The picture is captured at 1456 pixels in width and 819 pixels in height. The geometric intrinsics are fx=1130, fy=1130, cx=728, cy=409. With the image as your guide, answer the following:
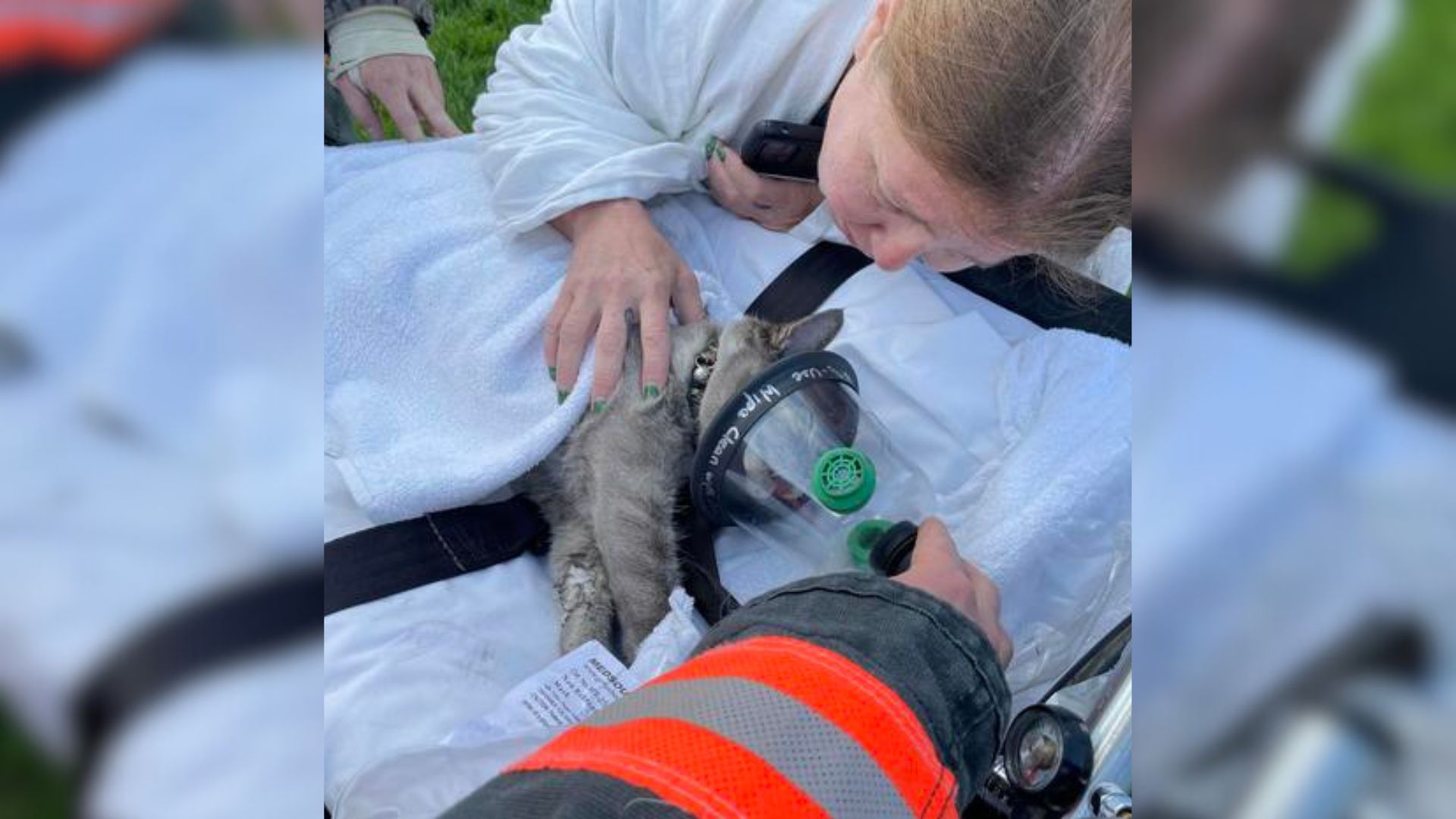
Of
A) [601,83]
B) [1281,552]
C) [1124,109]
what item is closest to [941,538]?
[1124,109]

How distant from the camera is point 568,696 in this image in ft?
5.01

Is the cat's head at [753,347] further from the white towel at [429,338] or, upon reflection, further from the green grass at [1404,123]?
the green grass at [1404,123]

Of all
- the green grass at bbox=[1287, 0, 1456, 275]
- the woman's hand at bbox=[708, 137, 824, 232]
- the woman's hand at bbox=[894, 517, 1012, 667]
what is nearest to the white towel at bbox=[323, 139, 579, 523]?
the woman's hand at bbox=[708, 137, 824, 232]

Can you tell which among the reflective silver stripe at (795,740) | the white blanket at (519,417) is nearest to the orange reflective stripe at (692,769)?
the reflective silver stripe at (795,740)

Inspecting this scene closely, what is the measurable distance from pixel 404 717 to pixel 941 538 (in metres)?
0.75

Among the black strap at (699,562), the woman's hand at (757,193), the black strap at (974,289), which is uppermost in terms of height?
the woman's hand at (757,193)

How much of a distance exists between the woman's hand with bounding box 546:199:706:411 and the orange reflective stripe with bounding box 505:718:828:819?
1.00 m

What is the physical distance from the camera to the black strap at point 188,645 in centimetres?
28

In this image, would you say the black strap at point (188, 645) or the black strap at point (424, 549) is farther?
the black strap at point (424, 549)

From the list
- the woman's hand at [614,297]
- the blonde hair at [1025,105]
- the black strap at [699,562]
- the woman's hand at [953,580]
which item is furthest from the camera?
the woman's hand at [614,297]

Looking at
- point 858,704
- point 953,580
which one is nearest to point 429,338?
point 953,580

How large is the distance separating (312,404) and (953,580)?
47.3 inches

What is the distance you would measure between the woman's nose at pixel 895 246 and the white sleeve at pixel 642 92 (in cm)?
40

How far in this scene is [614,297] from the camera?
71.0 inches
